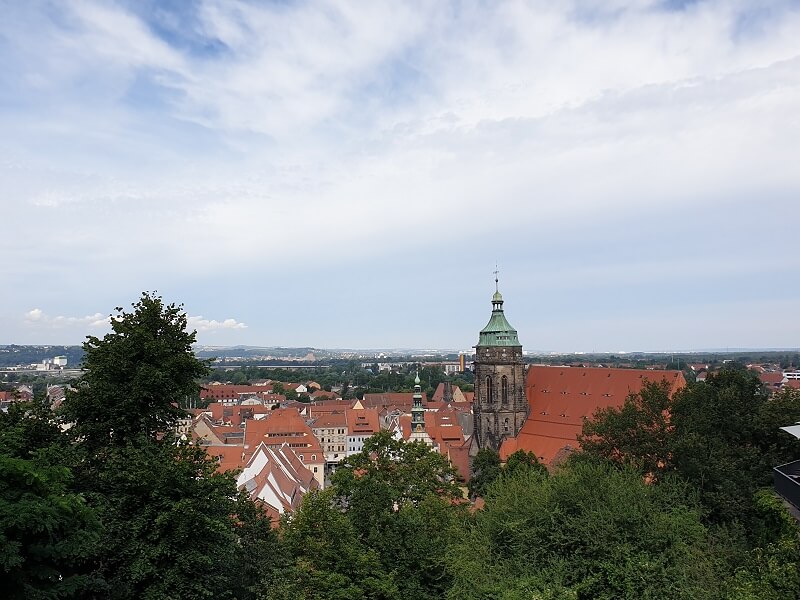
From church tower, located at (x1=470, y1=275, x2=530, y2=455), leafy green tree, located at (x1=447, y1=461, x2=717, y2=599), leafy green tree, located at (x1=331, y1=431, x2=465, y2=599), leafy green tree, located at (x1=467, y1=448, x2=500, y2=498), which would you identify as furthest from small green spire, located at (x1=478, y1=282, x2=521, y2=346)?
leafy green tree, located at (x1=447, y1=461, x2=717, y2=599)

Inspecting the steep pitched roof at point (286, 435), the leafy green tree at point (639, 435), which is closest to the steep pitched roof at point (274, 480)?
the steep pitched roof at point (286, 435)

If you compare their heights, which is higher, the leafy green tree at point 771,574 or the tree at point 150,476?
the tree at point 150,476

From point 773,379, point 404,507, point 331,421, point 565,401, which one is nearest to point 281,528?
point 404,507

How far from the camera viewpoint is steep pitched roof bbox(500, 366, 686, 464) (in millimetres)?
51469

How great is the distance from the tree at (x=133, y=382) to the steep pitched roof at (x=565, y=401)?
1408 inches

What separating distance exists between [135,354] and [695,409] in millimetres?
24793

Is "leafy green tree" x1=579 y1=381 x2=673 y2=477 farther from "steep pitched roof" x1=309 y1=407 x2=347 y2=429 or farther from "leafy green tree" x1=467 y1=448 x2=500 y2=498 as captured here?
"steep pitched roof" x1=309 y1=407 x2=347 y2=429

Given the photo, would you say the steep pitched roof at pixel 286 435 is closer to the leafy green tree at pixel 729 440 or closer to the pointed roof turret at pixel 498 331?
the pointed roof turret at pixel 498 331

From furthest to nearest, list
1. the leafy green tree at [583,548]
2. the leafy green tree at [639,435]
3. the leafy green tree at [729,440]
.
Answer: the leafy green tree at [639,435], the leafy green tree at [729,440], the leafy green tree at [583,548]

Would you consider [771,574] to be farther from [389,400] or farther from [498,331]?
[389,400]

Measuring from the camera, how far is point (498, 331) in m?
55.5

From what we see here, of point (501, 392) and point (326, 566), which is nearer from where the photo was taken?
point (326, 566)

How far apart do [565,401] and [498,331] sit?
7830 millimetres

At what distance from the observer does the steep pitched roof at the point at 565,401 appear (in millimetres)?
51469
